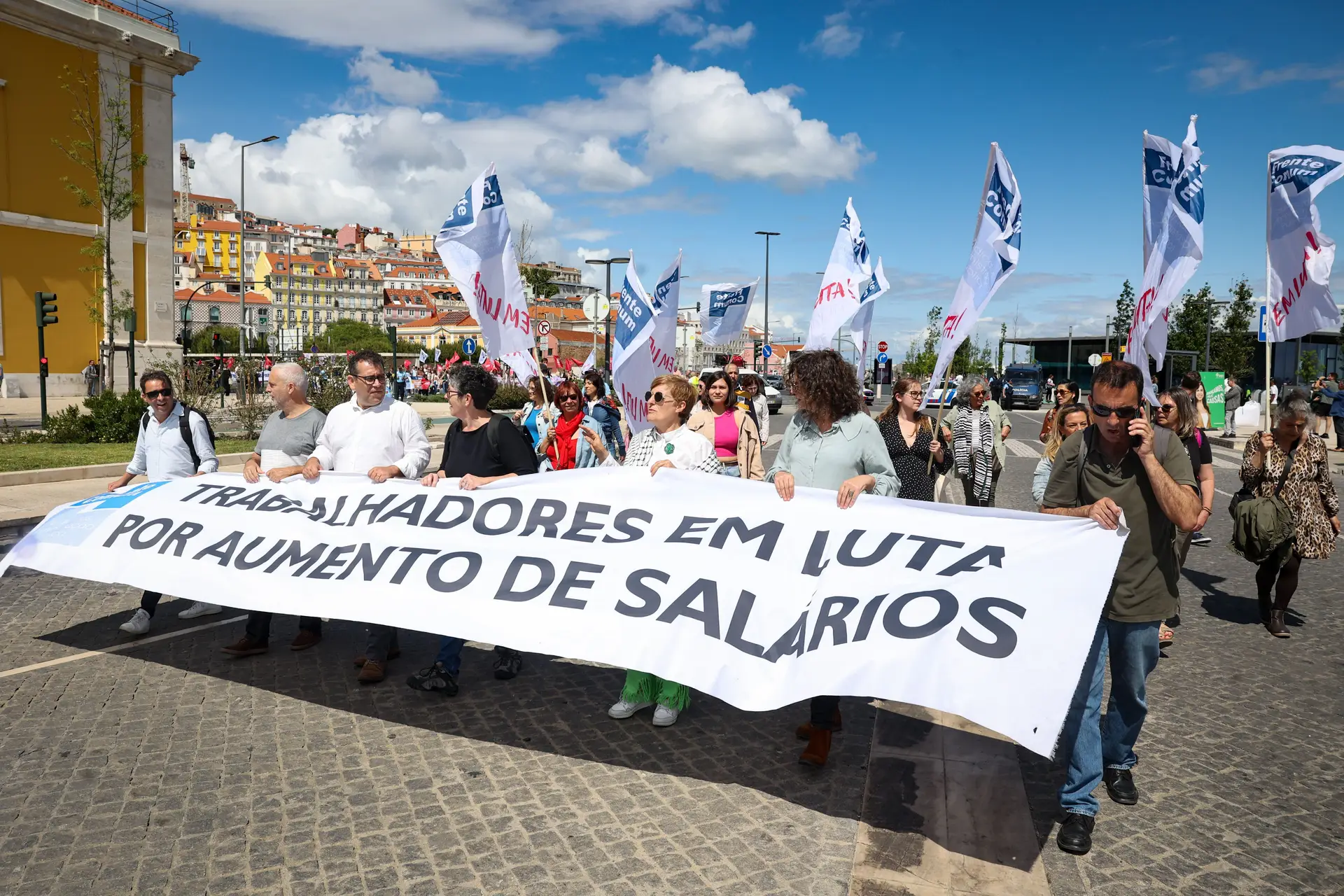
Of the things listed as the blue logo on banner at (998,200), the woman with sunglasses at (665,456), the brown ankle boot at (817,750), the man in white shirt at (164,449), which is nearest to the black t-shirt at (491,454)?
the woman with sunglasses at (665,456)

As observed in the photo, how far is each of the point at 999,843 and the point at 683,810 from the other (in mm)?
1254

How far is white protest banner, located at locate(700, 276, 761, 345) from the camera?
52.0 feet

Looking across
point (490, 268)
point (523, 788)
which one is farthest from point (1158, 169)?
point (523, 788)

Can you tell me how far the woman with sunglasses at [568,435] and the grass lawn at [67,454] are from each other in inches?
309

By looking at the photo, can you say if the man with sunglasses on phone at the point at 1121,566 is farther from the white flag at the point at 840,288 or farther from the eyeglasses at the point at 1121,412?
the white flag at the point at 840,288

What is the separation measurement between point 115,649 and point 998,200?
6.38 meters

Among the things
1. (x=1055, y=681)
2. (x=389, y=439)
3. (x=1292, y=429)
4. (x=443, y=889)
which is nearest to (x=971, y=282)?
(x=1292, y=429)

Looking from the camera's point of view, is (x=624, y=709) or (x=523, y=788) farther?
(x=624, y=709)

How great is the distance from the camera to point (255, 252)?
190 meters

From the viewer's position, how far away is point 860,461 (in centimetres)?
454

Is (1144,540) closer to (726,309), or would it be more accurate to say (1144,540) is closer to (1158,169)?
(1158,169)

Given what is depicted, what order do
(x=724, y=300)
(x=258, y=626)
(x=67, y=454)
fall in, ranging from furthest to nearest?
(x=724, y=300) → (x=67, y=454) → (x=258, y=626)

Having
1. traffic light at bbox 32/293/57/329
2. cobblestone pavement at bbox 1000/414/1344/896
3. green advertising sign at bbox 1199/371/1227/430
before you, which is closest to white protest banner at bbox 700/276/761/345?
cobblestone pavement at bbox 1000/414/1344/896

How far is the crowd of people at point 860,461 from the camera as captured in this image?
3.67 meters
